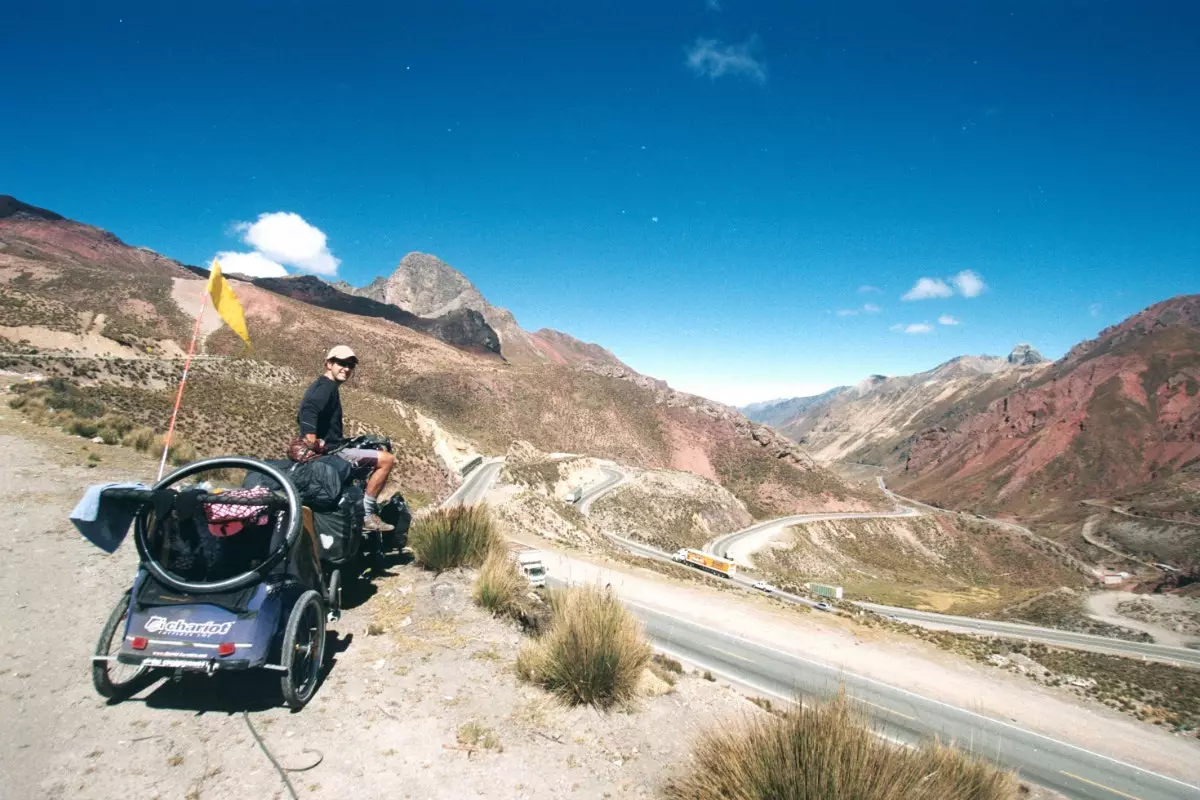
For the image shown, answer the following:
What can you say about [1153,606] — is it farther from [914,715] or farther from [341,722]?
[341,722]

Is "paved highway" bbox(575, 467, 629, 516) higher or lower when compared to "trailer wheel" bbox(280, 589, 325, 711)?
lower

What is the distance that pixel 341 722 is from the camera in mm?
4168

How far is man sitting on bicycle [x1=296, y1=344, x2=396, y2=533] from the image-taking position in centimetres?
593

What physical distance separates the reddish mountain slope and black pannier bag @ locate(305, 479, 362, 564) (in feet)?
437

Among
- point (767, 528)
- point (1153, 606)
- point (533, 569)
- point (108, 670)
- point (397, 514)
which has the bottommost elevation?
point (767, 528)

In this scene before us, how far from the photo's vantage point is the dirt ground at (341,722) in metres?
3.41

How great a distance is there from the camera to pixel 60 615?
538 cm

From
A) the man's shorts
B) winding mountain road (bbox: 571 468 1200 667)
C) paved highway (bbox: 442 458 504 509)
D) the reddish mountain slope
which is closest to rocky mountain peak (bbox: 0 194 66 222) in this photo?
paved highway (bbox: 442 458 504 509)

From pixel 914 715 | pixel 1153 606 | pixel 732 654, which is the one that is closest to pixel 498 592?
pixel 732 654

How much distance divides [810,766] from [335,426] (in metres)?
6.00

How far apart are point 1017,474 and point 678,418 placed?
8266 cm

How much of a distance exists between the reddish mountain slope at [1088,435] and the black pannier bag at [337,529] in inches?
5246

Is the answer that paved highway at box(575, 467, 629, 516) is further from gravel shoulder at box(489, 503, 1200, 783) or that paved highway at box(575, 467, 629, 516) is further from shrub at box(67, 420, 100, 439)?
shrub at box(67, 420, 100, 439)

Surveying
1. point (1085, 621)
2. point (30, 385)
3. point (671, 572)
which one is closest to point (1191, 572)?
point (1085, 621)
